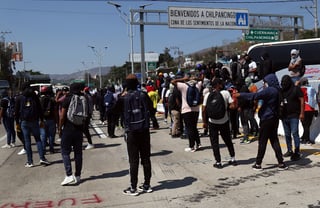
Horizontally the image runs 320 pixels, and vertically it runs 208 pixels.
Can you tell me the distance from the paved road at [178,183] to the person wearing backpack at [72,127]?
0.29 metres

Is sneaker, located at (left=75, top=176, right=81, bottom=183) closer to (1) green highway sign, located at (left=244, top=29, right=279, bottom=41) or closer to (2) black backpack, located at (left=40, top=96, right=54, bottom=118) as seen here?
(2) black backpack, located at (left=40, top=96, right=54, bottom=118)

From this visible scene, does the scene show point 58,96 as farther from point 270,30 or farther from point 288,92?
point 270,30

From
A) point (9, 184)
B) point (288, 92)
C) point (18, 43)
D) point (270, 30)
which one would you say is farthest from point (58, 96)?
point (18, 43)

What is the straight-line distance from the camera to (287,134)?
812 cm

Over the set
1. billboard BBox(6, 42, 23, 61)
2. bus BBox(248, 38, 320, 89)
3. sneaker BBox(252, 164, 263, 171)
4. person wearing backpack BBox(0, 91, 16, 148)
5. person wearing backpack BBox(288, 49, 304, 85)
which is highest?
billboard BBox(6, 42, 23, 61)

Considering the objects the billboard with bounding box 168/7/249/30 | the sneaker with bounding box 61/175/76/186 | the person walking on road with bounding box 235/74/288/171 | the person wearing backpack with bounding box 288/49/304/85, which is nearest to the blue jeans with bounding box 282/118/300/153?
the person walking on road with bounding box 235/74/288/171

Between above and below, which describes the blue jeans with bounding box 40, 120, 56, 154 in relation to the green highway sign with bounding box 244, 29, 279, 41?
below

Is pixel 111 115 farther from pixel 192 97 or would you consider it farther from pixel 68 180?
pixel 68 180

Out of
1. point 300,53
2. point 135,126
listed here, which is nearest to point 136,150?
point 135,126

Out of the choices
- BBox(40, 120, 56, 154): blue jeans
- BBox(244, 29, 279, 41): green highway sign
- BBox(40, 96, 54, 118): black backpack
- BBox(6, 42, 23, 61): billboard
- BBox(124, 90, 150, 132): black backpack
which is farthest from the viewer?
BBox(6, 42, 23, 61): billboard

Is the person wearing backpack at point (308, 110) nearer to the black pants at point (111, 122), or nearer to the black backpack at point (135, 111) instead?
the black backpack at point (135, 111)

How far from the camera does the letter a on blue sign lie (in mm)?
25547

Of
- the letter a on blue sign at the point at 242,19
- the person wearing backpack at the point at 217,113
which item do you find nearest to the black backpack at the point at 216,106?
the person wearing backpack at the point at 217,113

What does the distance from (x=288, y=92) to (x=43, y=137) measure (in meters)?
6.04
